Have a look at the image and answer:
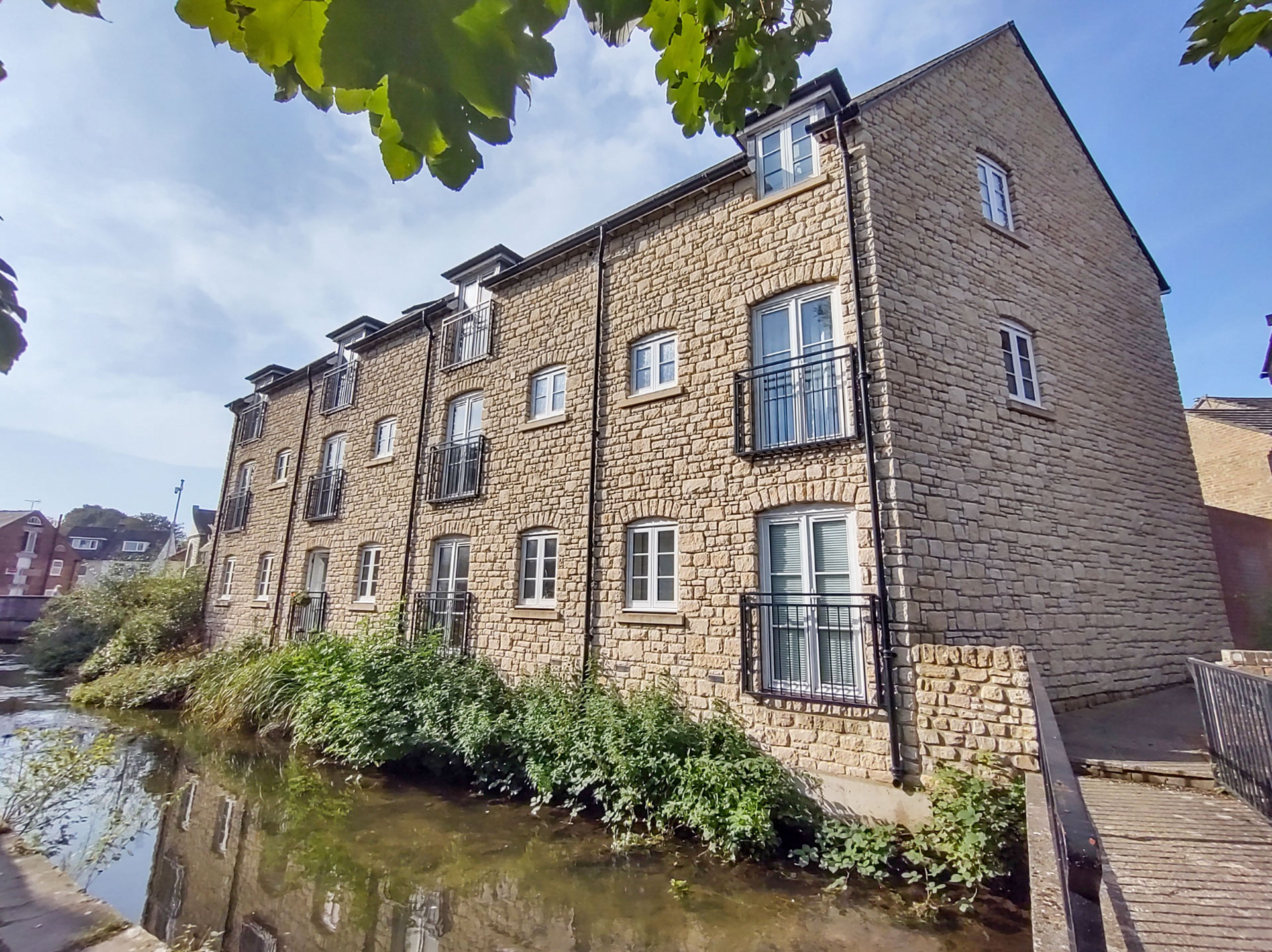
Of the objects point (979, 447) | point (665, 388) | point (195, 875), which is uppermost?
point (665, 388)

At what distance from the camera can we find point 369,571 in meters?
13.3

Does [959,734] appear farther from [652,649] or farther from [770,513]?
[652,649]

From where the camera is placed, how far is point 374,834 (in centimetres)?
688

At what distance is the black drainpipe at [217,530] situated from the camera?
18328 millimetres

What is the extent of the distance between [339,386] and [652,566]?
11964 millimetres

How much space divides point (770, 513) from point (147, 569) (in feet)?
74.7

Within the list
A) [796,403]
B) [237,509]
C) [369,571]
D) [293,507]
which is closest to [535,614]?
[796,403]

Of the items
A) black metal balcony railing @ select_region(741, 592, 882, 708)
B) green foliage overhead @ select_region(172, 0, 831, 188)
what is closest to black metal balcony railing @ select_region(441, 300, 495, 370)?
black metal balcony railing @ select_region(741, 592, 882, 708)

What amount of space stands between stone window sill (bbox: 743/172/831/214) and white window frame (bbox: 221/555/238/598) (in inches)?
692

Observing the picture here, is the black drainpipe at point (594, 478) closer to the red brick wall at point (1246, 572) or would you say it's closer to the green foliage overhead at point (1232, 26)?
the green foliage overhead at point (1232, 26)

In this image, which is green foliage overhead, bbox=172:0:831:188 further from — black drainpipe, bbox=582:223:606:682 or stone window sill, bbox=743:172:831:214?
black drainpipe, bbox=582:223:606:682

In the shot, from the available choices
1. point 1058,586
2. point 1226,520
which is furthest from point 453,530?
point 1226,520

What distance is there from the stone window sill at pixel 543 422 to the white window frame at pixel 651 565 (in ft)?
7.66

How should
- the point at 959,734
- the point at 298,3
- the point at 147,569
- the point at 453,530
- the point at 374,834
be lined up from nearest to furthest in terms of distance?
1. the point at 298,3
2. the point at 959,734
3. the point at 374,834
4. the point at 453,530
5. the point at 147,569
